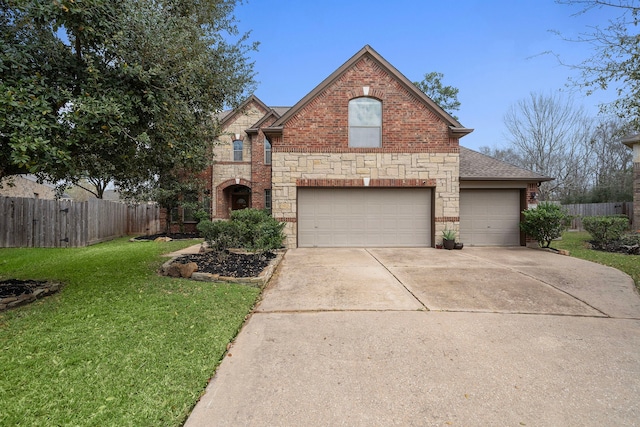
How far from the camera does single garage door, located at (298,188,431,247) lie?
36.0 feet

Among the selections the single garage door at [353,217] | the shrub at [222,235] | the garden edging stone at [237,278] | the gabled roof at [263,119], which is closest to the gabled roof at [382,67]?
the single garage door at [353,217]

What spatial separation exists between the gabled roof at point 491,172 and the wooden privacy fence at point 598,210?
9291mm

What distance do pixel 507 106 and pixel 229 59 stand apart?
25.2 m

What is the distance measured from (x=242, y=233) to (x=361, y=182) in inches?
178

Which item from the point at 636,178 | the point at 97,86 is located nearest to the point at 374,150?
the point at 97,86

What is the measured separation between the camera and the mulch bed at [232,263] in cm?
647

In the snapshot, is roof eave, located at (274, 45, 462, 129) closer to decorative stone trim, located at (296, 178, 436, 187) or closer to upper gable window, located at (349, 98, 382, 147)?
upper gable window, located at (349, 98, 382, 147)

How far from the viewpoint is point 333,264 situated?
7.82 meters

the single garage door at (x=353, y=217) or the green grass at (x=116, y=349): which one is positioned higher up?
the single garage door at (x=353, y=217)

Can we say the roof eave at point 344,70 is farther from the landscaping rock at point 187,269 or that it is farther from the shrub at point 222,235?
the landscaping rock at point 187,269

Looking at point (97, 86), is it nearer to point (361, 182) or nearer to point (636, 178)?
point (361, 182)

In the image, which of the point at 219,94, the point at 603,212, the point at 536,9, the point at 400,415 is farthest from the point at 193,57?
the point at 603,212

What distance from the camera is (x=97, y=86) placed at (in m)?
4.30

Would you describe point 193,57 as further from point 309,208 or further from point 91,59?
point 309,208
